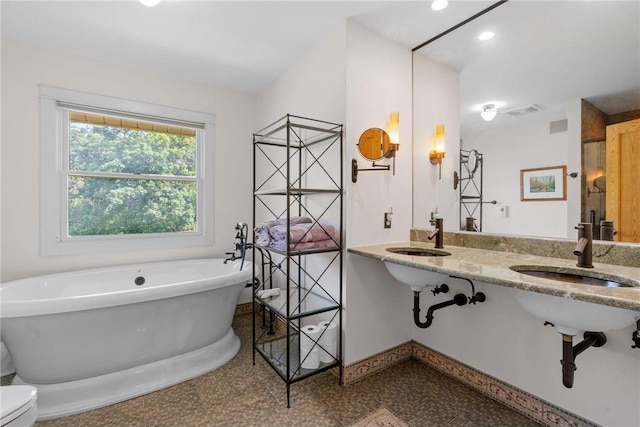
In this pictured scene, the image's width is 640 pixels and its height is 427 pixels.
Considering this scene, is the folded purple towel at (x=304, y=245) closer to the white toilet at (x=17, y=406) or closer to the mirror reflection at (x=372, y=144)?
the mirror reflection at (x=372, y=144)

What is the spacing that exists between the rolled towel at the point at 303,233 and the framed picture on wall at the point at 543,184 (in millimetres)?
1131

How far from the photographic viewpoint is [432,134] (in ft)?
7.00

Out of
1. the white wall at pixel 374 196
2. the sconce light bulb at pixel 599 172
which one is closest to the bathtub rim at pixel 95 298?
the white wall at pixel 374 196

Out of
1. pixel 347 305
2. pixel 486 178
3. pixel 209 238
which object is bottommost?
pixel 347 305

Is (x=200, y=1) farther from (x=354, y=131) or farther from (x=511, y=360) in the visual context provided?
(x=511, y=360)

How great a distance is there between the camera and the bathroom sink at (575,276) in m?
1.14

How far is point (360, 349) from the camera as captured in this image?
1941mm

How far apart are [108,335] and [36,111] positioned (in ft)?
5.87

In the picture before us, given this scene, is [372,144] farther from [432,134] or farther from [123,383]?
[123,383]

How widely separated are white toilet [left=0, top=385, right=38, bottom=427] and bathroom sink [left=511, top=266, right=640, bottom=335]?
2.00 metres

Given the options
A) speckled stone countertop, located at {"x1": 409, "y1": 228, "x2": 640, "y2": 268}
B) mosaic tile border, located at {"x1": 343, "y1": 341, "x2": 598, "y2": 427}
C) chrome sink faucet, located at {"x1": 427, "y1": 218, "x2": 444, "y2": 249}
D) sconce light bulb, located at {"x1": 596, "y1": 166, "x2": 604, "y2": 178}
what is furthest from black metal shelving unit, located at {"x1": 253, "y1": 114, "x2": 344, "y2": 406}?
sconce light bulb, located at {"x1": 596, "y1": 166, "x2": 604, "y2": 178}

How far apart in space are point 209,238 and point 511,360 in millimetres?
2602

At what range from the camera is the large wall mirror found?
1333mm

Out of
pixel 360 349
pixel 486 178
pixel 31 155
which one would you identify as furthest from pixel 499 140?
pixel 31 155
